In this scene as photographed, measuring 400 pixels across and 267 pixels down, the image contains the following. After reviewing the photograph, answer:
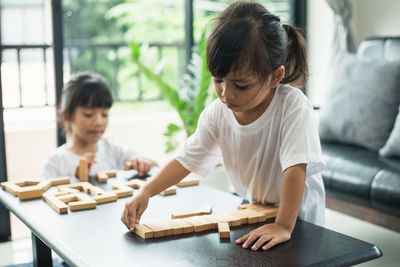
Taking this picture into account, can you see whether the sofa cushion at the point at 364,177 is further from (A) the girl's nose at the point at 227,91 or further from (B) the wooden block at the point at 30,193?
(B) the wooden block at the point at 30,193

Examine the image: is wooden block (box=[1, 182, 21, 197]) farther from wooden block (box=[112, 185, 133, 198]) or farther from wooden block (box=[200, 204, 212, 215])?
wooden block (box=[200, 204, 212, 215])

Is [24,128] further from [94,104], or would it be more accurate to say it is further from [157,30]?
[157,30]

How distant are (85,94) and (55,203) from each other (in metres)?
1.07

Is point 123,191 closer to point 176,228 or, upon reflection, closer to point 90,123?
point 176,228

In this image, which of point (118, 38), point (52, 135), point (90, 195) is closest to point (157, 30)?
point (118, 38)

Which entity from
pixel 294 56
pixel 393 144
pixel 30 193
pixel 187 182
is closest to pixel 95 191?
pixel 30 193

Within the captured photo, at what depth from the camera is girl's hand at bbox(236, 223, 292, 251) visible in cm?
124

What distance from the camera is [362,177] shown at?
2795mm

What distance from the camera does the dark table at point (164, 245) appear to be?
1.17 metres

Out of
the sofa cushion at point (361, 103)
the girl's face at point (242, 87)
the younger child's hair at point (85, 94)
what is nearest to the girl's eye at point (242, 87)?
the girl's face at point (242, 87)

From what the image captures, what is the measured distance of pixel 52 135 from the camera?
15.4 ft

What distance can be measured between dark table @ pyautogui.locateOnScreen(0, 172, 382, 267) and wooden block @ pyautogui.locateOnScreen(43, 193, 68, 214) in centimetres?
2

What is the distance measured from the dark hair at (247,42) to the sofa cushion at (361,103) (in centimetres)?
188

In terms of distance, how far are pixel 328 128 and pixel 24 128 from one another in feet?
Answer: 8.73
